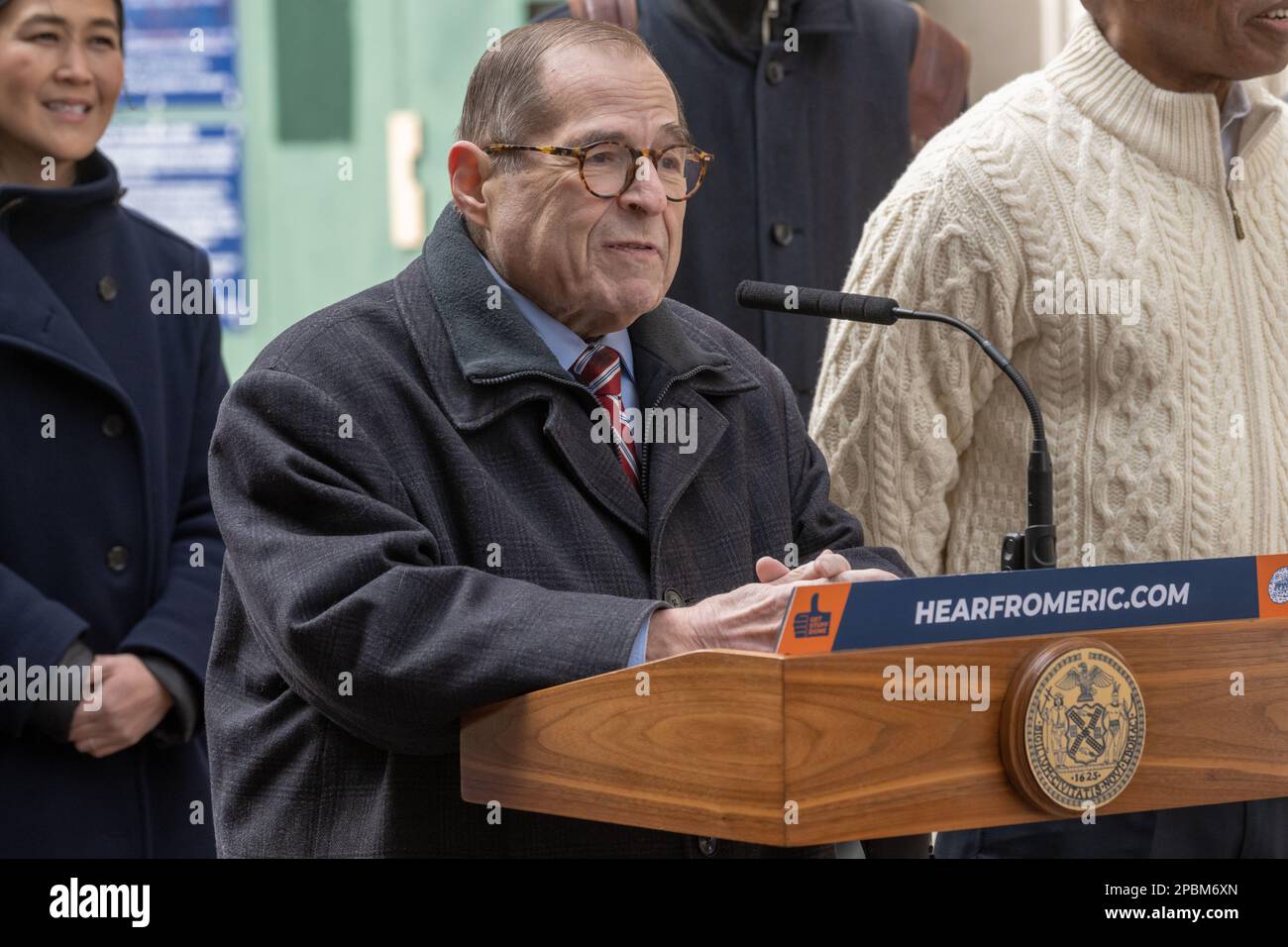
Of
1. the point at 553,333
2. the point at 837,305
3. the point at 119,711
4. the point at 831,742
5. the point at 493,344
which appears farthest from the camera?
the point at 119,711

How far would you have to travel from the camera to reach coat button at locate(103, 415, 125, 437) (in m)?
3.23

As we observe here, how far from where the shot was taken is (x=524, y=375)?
234 centimetres

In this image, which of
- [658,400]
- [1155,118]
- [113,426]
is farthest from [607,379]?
[113,426]

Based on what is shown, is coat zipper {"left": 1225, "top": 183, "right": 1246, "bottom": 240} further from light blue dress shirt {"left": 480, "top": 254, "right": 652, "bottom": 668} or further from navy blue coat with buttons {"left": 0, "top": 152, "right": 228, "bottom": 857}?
navy blue coat with buttons {"left": 0, "top": 152, "right": 228, "bottom": 857}

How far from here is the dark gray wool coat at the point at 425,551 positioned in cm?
206

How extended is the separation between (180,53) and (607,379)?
419 centimetres

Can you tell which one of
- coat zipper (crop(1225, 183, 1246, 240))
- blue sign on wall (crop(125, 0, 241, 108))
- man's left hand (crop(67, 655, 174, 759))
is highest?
blue sign on wall (crop(125, 0, 241, 108))

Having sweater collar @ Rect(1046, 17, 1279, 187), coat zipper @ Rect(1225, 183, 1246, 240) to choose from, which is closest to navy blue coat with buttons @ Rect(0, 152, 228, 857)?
sweater collar @ Rect(1046, 17, 1279, 187)

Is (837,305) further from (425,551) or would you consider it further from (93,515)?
(93,515)

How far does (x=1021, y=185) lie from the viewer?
287cm

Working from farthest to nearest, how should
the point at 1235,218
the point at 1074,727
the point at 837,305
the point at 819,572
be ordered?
the point at 1235,218 < the point at 837,305 < the point at 819,572 < the point at 1074,727

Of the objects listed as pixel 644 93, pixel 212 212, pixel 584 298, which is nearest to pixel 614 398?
pixel 584 298

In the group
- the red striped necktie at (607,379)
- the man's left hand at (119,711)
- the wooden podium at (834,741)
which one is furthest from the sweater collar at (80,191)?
the wooden podium at (834,741)

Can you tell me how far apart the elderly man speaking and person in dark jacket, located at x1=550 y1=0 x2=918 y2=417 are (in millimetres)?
911
